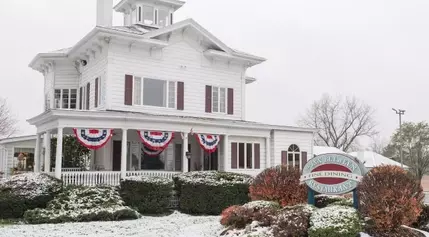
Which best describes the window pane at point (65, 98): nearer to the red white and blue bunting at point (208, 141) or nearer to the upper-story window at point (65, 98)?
the upper-story window at point (65, 98)

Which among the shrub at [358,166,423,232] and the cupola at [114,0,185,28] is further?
the cupola at [114,0,185,28]

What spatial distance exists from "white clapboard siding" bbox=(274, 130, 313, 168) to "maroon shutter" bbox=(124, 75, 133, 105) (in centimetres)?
805

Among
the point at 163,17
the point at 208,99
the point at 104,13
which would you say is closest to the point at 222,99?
the point at 208,99

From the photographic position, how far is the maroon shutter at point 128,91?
22.5m

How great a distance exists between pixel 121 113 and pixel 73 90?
22.5ft

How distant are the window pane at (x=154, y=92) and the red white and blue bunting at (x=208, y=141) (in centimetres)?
274

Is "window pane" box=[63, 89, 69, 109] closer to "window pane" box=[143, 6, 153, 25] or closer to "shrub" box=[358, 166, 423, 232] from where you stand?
"window pane" box=[143, 6, 153, 25]

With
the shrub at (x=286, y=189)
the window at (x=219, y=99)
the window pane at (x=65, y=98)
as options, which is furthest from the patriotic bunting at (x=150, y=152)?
the shrub at (x=286, y=189)

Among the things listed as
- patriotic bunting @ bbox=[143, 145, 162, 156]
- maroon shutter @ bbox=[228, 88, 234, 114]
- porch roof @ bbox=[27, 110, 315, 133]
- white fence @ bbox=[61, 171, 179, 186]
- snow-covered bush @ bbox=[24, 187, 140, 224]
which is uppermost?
maroon shutter @ bbox=[228, 88, 234, 114]

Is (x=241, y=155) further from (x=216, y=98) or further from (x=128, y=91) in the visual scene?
(x=128, y=91)

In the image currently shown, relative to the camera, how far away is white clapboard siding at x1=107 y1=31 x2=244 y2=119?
73.5 ft

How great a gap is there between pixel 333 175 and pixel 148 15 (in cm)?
1844

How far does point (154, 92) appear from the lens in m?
23.6

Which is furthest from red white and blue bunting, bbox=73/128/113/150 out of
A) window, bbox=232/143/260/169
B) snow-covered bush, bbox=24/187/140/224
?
window, bbox=232/143/260/169
